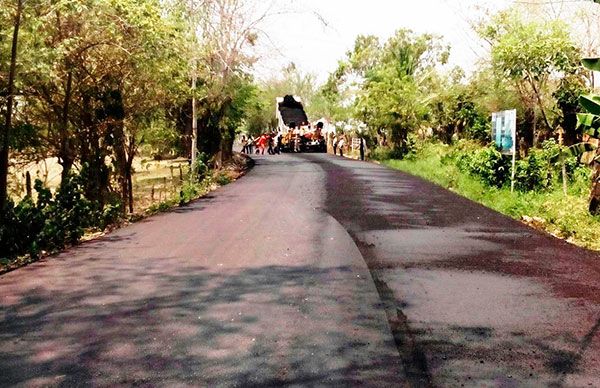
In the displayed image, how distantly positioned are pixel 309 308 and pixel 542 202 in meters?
9.44

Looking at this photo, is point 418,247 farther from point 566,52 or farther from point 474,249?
point 566,52

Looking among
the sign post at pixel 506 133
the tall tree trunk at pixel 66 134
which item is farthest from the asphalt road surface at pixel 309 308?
the sign post at pixel 506 133

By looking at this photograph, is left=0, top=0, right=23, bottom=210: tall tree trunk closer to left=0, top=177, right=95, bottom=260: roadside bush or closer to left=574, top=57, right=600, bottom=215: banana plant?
left=0, top=177, right=95, bottom=260: roadside bush

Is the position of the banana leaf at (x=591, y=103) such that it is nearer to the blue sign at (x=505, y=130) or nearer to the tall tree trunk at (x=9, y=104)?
the blue sign at (x=505, y=130)

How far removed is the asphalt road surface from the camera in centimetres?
479

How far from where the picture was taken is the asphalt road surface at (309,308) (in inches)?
189

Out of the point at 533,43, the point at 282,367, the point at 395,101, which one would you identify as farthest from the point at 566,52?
the point at 282,367

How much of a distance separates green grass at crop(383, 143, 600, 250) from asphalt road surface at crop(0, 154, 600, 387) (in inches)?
29.9

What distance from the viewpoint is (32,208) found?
11102 mm

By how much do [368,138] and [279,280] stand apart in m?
30.3

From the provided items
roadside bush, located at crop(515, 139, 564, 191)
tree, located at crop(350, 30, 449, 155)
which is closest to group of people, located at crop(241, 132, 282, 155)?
tree, located at crop(350, 30, 449, 155)

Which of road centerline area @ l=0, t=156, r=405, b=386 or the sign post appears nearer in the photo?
road centerline area @ l=0, t=156, r=405, b=386

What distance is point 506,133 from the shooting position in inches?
637

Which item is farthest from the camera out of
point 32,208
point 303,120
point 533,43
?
point 303,120
